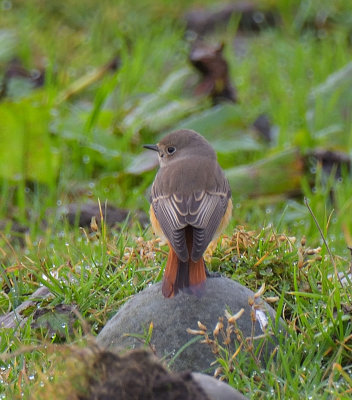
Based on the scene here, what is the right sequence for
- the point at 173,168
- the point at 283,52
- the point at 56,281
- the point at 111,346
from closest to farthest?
1. the point at 111,346
2. the point at 56,281
3. the point at 173,168
4. the point at 283,52

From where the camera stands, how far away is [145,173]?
6.77m

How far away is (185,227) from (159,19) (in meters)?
6.44

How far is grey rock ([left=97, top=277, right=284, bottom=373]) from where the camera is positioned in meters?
3.85

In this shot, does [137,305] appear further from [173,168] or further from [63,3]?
[63,3]

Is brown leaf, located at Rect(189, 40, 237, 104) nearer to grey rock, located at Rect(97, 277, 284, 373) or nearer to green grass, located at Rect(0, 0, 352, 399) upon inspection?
green grass, located at Rect(0, 0, 352, 399)

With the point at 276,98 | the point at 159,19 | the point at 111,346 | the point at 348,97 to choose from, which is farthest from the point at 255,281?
the point at 159,19

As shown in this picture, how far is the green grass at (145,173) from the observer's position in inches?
154

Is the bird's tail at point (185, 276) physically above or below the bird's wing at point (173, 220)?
below

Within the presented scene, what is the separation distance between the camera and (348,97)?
25.7ft

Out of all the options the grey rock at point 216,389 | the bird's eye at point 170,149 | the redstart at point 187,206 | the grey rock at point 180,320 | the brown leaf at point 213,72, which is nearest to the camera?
the grey rock at point 216,389

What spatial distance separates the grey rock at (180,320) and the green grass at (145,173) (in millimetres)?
154

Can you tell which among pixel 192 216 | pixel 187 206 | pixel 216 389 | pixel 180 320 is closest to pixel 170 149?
pixel 187 206

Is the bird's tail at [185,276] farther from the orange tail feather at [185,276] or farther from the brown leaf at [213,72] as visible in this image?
the brown leaf at [213,72]

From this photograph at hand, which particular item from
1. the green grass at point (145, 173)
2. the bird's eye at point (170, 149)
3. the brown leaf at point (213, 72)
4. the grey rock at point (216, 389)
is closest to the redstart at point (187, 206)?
the bird's eye at point (170, 149)
